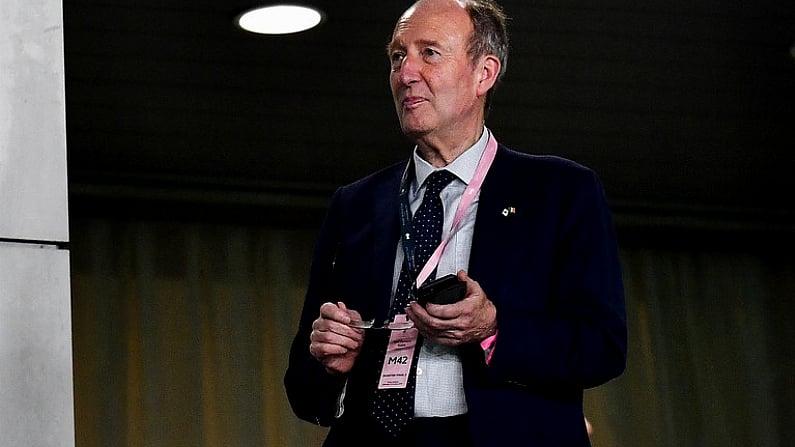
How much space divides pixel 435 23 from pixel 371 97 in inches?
→ 104

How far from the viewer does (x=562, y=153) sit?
5430 millimetres

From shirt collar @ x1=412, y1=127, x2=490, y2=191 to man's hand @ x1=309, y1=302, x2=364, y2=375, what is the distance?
0.82 feet

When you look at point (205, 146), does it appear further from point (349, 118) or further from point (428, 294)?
point (428, 294)

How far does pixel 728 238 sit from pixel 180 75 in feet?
10.2

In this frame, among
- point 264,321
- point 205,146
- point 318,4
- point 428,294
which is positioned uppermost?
point 318,4

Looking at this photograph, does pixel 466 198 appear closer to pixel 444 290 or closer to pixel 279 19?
pixel 444 290

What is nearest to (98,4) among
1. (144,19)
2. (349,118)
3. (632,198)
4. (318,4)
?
(144,19)

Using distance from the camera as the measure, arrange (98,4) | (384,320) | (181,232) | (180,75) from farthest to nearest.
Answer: (181,232), (180,75), (98,4), (384,320)

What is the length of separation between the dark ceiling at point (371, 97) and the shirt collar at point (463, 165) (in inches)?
75.6

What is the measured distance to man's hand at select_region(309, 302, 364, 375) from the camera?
1.88 meters

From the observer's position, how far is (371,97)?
4680 millimetres

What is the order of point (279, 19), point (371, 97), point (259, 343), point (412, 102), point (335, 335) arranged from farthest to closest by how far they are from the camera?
point (259, 343) < point (371, 97) < point (279, 19) < point (412, 102) < point (335, 335)

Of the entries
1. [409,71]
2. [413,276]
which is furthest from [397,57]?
[413,276]

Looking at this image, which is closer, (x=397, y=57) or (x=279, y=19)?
(x=397, y=57)
